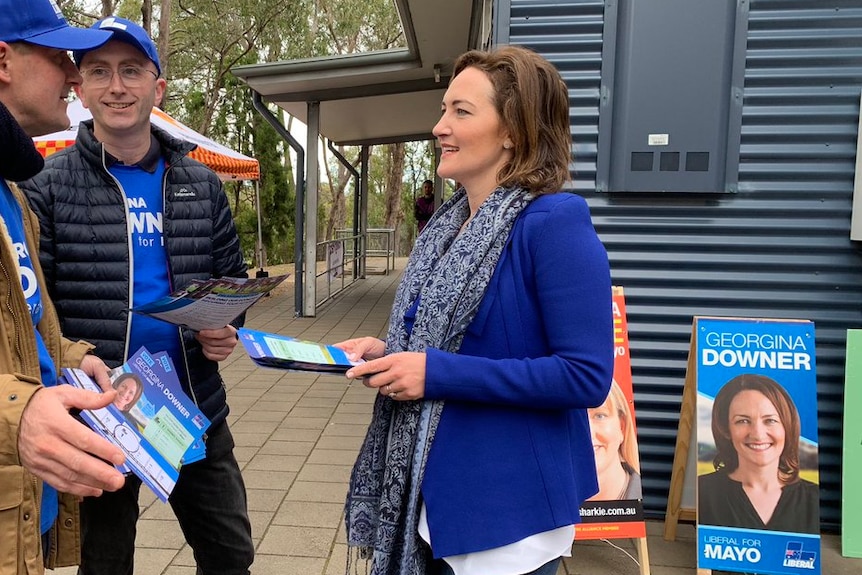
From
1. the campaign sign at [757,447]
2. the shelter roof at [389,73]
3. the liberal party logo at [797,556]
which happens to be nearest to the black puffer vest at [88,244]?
the campaign sign at [757,447]

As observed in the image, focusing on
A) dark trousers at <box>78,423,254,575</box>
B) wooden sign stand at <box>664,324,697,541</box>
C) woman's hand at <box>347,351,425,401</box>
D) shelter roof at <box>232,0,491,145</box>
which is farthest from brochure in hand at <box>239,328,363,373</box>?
shelter roof at <box>232,0,491,145</box>

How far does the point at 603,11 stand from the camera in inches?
130

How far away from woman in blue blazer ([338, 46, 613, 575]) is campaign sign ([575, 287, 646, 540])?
1.49m

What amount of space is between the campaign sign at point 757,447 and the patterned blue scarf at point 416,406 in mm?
1859

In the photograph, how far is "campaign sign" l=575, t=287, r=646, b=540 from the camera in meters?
2.88

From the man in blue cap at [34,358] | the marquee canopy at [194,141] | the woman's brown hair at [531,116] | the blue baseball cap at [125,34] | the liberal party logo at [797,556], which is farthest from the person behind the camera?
the marquee canopy at [194,141]

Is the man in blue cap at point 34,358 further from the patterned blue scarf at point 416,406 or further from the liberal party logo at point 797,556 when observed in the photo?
the liberal party logo at point 797,556

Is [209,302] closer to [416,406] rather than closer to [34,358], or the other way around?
[34,358]

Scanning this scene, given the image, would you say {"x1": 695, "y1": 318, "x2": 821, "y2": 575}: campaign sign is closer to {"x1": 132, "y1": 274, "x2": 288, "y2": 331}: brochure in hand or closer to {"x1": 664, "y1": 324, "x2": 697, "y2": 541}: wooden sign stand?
{"x1": 664, "y1": 324, "x2": 697, "y2": 541}: wooden sign stand

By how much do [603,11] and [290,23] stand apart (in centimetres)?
1535

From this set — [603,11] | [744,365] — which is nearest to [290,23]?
[603,11]

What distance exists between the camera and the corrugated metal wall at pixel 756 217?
127 inches

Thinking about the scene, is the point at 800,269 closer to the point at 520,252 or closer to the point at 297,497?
the point at 520,252

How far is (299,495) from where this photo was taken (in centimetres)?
372
